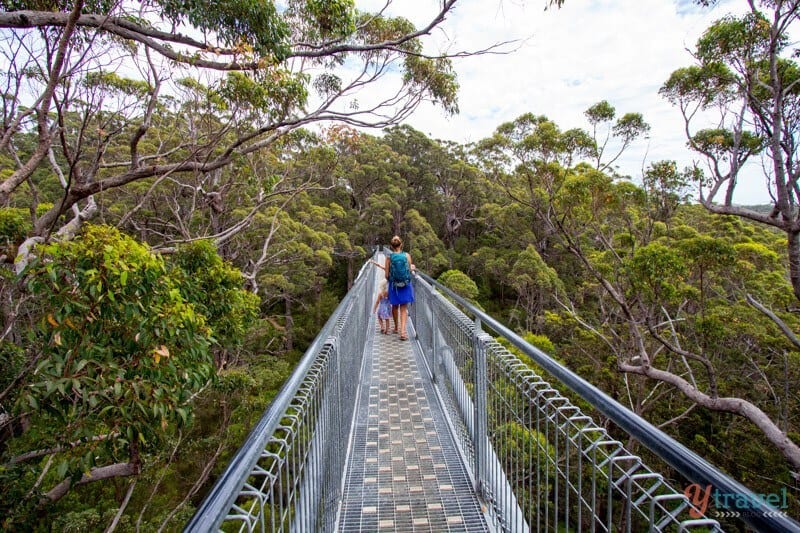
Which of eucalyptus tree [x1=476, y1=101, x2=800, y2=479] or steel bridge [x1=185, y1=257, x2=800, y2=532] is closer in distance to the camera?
steel bridge [x1=185, y1=257, x2=800, y2=532]

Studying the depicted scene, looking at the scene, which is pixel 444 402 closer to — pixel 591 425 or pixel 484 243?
pixel 591 425

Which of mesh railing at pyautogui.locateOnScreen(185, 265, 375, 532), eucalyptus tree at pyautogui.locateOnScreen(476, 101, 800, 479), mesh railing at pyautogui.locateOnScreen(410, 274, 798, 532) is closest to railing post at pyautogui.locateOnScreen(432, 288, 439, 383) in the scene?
mesh railing at pyautogui.locateOnScreen(410, 274, 798, 532)

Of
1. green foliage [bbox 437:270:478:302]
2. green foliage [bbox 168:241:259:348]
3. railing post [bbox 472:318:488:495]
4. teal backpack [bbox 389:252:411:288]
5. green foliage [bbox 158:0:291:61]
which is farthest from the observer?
green foliage [bbox 437:270:478:302]

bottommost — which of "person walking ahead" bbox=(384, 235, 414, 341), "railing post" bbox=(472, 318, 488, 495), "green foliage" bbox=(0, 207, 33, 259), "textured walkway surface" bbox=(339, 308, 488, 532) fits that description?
"textured walkway surface" bbox=(339, 308, 488, 532)

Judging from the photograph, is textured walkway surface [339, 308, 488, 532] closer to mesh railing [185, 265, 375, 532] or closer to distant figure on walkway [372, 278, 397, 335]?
mesh railing [185, 265, 375, 532]

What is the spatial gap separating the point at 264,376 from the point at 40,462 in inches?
265

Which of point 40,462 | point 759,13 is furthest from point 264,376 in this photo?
point 759,13

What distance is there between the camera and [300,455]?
150 cm

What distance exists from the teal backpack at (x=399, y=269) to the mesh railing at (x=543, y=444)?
78 centimetres

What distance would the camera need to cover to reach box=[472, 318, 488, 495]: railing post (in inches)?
90.6

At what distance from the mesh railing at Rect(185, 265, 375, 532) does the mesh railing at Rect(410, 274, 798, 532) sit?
34.4 inches

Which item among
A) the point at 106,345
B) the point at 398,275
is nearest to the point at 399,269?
the point at 398,275

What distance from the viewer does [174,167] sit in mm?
5180

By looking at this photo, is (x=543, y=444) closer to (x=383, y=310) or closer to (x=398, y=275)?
(x=398, y=275)
